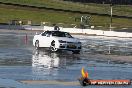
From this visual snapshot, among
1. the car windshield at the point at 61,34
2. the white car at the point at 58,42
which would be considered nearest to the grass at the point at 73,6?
the white car at the point at 58,42

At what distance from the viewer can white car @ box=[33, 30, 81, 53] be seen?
3170 cm

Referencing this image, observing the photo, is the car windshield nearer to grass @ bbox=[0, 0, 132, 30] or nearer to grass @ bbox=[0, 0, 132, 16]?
grass @ bbox=[0, 0, 132, 30]

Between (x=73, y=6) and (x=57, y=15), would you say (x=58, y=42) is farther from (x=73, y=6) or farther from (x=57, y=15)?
(x=73, y=6)

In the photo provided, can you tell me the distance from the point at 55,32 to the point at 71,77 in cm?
1517

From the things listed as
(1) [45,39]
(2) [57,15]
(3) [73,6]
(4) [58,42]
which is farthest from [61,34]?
(3) [73,6]

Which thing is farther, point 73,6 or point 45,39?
point 73,6

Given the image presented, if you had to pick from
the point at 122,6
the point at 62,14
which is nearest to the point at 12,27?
the point at 62,14

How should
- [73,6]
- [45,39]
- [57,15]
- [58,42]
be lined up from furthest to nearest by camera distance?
[73,6], [57,15], [45,39], [58,42]

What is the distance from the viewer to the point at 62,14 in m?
115

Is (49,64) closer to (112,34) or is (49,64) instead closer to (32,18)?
(112,34)

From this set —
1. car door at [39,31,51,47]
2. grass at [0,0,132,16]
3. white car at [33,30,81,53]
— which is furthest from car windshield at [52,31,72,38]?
grass at [0,0,132,16]

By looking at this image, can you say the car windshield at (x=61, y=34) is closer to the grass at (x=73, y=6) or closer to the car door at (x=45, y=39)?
the car door at (x=45, y=39)

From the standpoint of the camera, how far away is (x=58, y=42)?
3181 centimetres

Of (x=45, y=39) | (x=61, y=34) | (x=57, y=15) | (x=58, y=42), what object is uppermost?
(x=57, y=15)
